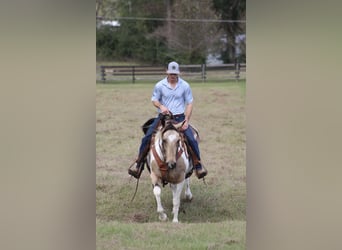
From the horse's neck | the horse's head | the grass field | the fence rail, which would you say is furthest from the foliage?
the horse's head

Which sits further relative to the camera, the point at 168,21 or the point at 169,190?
the point at 168,21

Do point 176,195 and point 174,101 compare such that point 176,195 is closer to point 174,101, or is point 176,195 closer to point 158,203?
point 158,203

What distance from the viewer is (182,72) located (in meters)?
14.1

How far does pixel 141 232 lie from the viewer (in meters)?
4.54

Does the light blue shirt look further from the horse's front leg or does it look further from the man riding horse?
the horse's front leg

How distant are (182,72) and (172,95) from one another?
876 centimetres

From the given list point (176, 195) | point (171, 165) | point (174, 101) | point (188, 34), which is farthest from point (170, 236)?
point (188, 34)

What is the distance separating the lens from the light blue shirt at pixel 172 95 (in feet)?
17.6

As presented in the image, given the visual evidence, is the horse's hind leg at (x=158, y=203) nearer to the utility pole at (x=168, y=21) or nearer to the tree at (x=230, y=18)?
the tree at (x=230, y=18)

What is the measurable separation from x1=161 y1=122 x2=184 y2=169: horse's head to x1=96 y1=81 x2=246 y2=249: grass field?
55 cm

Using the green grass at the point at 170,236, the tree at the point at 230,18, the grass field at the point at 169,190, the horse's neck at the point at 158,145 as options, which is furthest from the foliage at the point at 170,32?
the green grass at the point at 170,236
